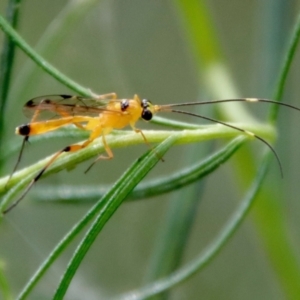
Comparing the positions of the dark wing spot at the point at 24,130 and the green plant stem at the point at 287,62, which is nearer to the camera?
the green plant stem at the point at 287,62

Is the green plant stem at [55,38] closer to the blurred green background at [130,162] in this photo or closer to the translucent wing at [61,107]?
the translucent wing at [61,107]

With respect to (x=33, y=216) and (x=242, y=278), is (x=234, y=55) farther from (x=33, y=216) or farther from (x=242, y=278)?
(x=33, y=216)

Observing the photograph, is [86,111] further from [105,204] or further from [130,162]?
[130,162]

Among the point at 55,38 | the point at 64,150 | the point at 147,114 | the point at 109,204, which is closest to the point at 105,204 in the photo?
the point at 109,204

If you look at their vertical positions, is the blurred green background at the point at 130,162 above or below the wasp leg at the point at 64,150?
below

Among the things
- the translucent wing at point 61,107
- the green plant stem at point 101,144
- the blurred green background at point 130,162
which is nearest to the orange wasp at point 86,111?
the translucent wing at point 61,107

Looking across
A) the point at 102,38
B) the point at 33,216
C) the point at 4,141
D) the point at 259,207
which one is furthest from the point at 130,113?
the point at 102,38

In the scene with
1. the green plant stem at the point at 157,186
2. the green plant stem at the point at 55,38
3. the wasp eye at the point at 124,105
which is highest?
the green plant stem at the point at 55,38
